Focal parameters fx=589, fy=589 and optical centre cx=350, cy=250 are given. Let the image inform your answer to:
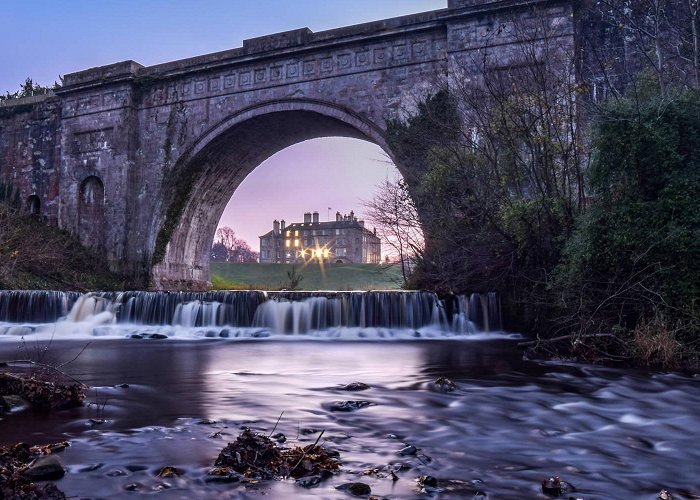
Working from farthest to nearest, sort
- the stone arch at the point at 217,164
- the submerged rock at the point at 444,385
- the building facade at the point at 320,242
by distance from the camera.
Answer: the building facade at the point at 320,242
the stone arch at the point at 217,164
the submerged rock at the point at 444,385

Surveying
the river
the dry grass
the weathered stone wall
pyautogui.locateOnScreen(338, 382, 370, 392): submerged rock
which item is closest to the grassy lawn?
the weathered stone wall

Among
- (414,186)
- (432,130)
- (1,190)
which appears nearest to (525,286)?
(414,186)

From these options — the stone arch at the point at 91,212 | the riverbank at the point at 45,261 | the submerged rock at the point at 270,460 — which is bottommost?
the submerged rock at the point at 270,460

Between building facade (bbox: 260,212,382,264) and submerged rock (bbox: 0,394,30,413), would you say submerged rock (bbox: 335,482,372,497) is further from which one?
building facade (bbox: 260,212,382,264)

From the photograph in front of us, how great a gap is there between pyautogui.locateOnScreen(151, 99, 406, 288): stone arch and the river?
11322mm

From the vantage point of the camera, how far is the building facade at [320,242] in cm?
7556

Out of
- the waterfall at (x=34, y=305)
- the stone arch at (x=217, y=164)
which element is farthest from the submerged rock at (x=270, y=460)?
the stone arch at (x=217, y=164)

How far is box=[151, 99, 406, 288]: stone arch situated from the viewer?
62.6 feet

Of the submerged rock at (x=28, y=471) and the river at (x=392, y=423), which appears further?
the river at (x=392, y=423)

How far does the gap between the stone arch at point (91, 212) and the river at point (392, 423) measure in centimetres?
1301

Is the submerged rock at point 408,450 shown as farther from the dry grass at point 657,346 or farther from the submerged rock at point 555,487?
the dry grass at point 657,346

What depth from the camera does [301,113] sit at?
19.2 meters

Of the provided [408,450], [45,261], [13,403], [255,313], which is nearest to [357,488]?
[408,450]

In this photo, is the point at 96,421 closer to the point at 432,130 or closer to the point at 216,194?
the point at 432,130
